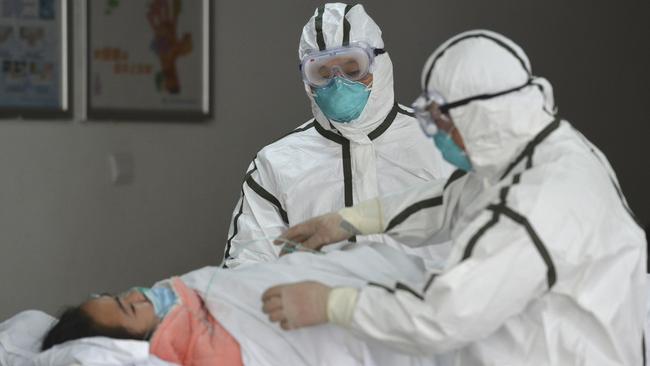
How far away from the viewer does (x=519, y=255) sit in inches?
62.8

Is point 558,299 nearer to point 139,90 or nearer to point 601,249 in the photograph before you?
point 601,249

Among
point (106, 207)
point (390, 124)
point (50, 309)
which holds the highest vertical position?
point (390, 124)

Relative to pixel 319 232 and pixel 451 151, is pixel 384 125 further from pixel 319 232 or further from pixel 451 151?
pixel 451 151

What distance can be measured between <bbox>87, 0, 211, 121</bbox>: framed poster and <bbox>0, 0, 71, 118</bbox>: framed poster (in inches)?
4.7

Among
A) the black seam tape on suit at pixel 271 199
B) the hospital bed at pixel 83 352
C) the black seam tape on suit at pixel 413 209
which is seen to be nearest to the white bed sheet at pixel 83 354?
the hospital bed at pixel 83 352

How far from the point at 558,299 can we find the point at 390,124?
116cm

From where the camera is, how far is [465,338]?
64.8 inches

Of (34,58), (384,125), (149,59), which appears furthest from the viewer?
(149,59)

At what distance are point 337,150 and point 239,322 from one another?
0.82m

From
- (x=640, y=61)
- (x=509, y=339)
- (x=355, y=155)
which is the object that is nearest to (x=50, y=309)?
(x=355, y=155)

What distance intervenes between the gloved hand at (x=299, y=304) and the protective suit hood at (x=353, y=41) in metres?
1.01

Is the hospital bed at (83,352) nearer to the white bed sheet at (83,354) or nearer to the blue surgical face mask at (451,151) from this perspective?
the white bed sheet at (83,354)

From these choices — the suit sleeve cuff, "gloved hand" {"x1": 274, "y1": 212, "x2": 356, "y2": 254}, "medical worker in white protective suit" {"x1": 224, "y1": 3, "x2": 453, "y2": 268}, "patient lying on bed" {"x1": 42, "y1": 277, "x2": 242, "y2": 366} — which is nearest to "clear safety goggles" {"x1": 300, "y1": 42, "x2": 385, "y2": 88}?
"medical worker in white protective suit" {"x1": 224, "y1": 3, "x2": 453, "y2": 268}

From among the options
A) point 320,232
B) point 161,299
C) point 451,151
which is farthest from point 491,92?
point 161,299
